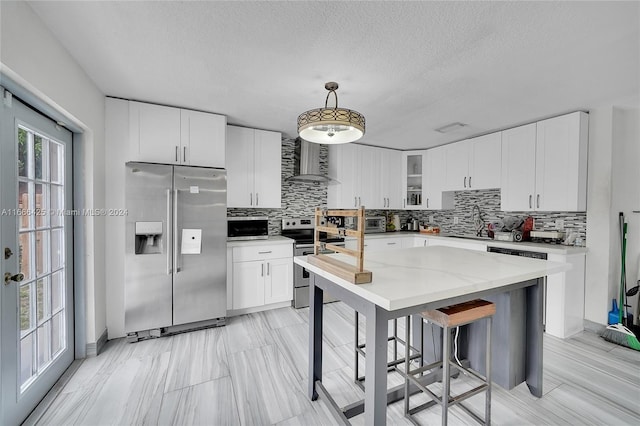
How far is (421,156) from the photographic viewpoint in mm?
4617

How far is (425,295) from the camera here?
116 centimetres

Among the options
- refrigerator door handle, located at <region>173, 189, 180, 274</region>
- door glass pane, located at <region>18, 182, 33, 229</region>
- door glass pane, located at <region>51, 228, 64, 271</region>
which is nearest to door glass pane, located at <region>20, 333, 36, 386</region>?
door glass pane, located at <region>51, 228, 64, 271</region>

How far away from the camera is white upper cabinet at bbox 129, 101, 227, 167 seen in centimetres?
265

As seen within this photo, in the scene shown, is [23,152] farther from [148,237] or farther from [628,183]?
[628,183]

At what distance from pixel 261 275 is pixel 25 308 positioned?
1979mm

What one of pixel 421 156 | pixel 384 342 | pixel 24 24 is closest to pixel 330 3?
pixel 24 24

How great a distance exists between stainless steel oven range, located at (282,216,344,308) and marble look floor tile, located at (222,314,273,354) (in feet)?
1.84

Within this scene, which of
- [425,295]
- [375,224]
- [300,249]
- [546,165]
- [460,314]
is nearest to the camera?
[425,295]

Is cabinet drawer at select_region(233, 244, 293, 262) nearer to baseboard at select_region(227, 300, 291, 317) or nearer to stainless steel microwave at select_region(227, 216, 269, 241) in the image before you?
stainless steel microwave at select_region(227, 216, 269, 241)

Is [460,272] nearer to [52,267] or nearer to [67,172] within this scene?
[52,267]

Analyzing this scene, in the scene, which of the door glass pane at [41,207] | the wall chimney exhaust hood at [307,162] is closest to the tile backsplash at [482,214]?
Result: the wall chimney exhaust hood at [307,162]

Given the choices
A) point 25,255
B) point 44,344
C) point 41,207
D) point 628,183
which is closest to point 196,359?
point 44,344

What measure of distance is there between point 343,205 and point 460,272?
271cm

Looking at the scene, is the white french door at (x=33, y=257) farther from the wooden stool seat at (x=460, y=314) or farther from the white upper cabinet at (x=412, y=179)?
the white upper cabinet at (x=412, y=179)
